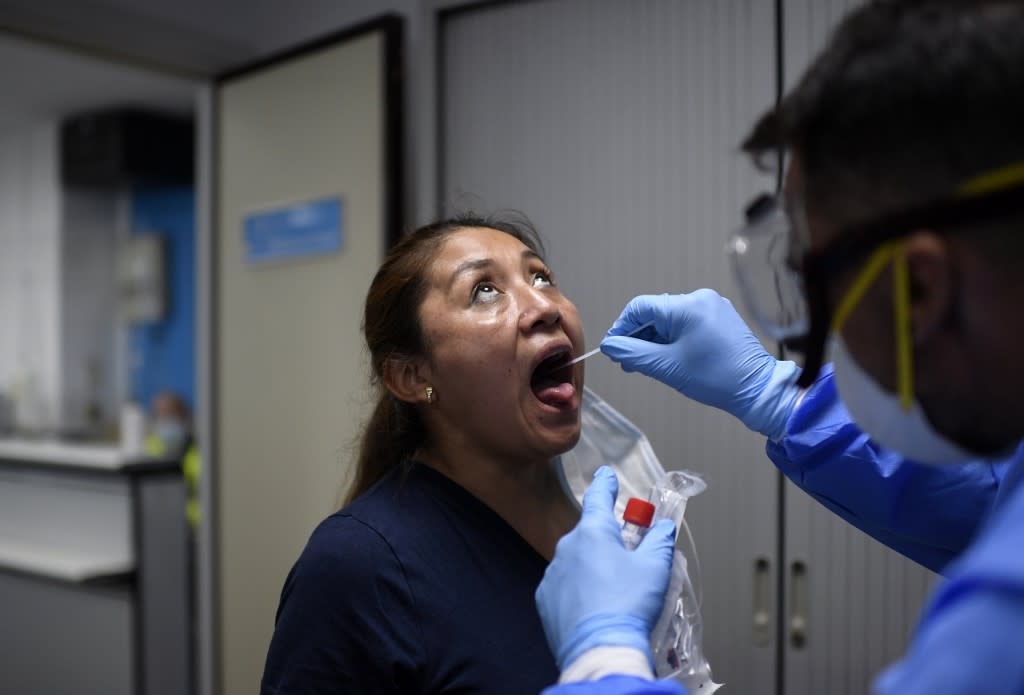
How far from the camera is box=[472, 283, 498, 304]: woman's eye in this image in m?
1.36

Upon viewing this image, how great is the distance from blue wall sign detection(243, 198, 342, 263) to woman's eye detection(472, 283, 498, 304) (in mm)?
1194

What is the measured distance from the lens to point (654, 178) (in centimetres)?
203

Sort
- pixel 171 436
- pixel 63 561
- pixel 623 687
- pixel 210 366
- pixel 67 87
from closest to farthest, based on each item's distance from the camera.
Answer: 1. pixel 623 687
2. pixel 210 366
3. pixel 63 561
4. pixel 171 436
5. pixel 67 87

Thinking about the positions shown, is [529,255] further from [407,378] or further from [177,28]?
[177,28]

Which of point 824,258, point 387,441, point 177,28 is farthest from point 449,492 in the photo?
point 177,28

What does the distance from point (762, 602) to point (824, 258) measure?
1375 millimetres

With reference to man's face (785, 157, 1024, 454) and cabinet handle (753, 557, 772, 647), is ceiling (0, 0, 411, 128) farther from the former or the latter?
man's face (785, 157, 1024, 454)

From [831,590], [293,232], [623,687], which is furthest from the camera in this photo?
[293,232]

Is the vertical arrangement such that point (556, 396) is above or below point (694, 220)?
below

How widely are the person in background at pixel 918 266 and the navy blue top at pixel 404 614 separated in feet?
0.84

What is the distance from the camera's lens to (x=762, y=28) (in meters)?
1.86

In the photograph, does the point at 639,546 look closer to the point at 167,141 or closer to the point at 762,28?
the point at 762,28

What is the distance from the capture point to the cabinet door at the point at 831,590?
5.85 feet

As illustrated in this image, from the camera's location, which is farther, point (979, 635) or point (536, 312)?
point (536, 312)
